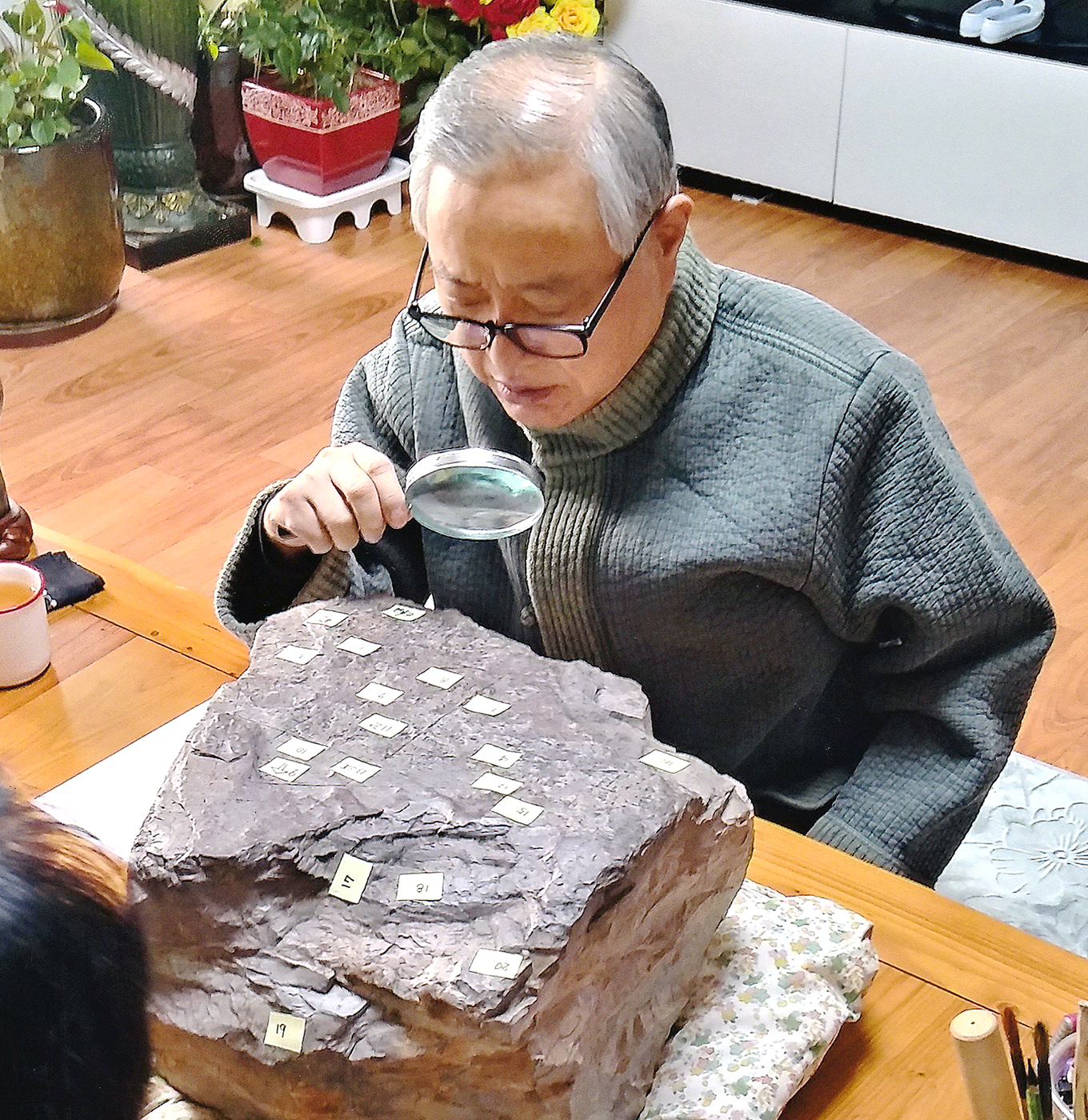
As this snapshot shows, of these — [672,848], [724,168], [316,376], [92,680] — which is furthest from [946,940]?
[724,168]

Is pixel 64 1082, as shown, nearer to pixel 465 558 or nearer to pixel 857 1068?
pixel 857 1068

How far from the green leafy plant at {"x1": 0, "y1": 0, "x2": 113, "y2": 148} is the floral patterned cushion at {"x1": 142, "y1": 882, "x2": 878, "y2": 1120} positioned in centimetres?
226

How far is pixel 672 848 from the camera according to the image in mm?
862

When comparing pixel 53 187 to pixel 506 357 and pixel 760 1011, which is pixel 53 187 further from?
pixel 760 1011

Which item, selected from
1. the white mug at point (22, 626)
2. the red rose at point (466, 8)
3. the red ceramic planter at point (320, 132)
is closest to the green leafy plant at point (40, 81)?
the red ceramic planter at point (320, 132)

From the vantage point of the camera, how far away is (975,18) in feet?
10.8

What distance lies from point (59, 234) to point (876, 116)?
177 centimetres

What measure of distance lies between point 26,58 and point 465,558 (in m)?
1.97

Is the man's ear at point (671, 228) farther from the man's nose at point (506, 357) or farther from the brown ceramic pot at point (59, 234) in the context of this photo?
the brown ceramic pot at point (59, 234)

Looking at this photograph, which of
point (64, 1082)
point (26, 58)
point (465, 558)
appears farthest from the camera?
point (26, 58)

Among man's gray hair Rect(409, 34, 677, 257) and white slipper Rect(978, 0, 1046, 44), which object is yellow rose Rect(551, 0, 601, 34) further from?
man's gray hair Rect(409, 34, 677, 257)

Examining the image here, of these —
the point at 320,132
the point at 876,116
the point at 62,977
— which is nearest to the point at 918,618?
the point at 62,977

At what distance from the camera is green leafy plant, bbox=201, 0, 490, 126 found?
327cm

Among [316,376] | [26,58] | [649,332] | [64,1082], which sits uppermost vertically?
[64,1082]
